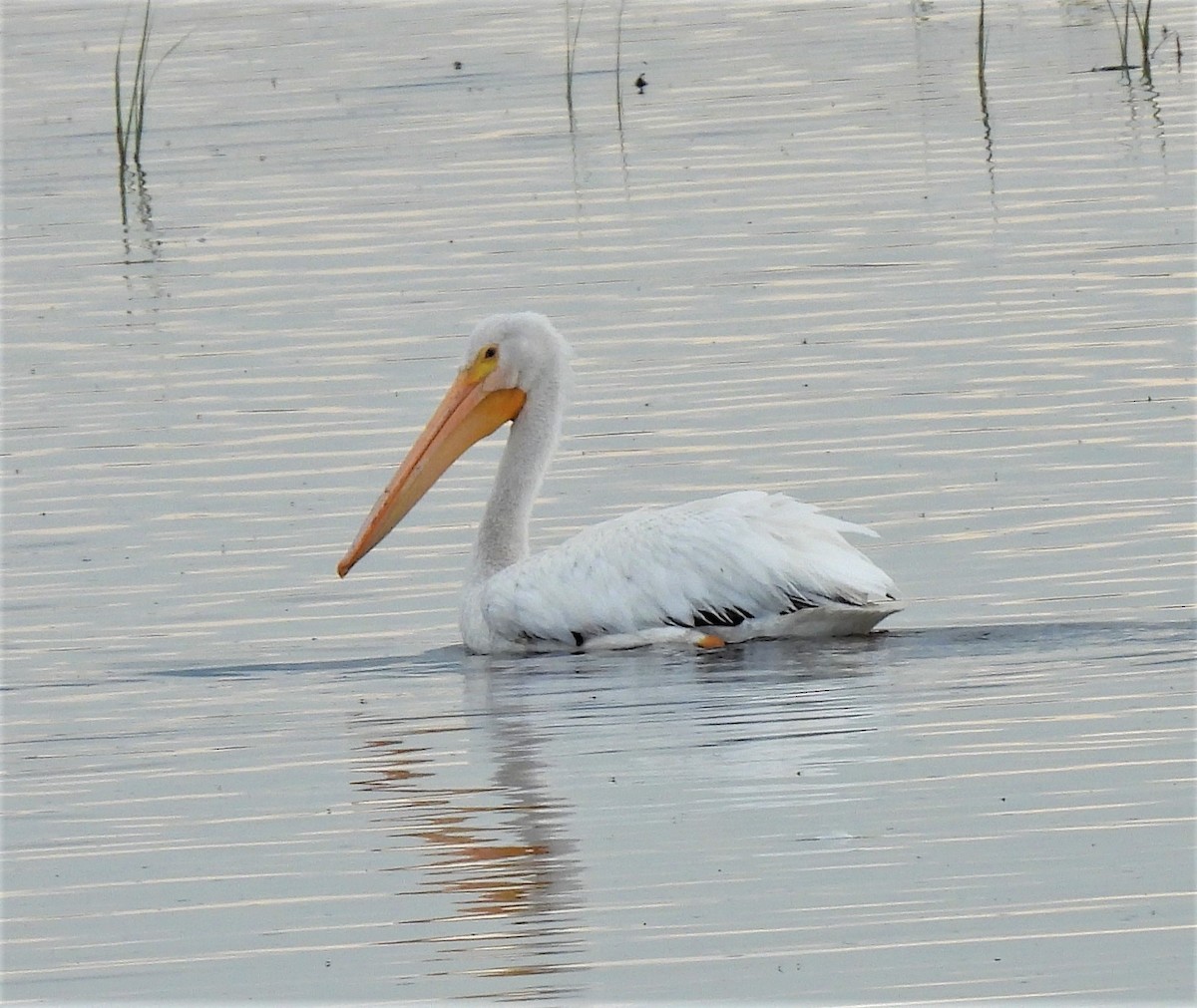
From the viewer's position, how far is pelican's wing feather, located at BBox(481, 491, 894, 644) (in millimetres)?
7391

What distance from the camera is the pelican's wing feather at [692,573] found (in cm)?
739

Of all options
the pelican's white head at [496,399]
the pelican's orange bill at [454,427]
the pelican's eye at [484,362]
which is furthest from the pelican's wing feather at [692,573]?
the pelican's eye at [484,362]

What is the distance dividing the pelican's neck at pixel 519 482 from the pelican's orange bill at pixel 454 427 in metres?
0.08

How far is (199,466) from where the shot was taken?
9812 millimetres

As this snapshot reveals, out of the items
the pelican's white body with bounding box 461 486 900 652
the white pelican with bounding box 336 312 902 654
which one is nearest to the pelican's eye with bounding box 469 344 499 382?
the white pelican with bounding box 336 312 902 654

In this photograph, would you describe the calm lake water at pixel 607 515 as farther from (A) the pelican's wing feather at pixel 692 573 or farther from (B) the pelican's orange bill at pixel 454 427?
(B) the pelican's orange bill at pixel 454 427

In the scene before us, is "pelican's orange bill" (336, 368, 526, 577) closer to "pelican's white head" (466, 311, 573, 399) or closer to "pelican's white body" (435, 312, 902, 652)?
"pelican's white head" (466, 311, 573, 399)

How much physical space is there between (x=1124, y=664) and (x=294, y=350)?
18.0 feet

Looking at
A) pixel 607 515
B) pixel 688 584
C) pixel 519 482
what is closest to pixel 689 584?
pixel 688 584

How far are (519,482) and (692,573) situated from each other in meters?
1.05

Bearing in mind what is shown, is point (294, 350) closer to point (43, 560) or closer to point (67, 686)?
point (43, 560)

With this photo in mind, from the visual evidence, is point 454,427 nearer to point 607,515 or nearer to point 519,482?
point 519,482

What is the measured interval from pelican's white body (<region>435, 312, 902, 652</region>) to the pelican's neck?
288mm

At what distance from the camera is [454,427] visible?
8609mm
